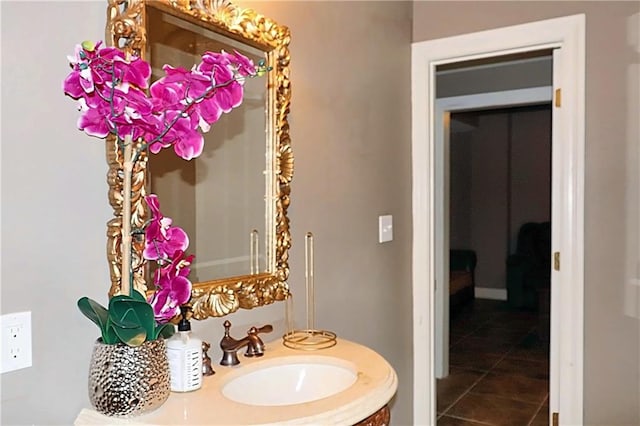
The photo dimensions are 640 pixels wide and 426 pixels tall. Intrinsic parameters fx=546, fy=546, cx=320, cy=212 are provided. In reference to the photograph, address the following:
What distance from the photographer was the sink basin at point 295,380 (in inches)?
57.2

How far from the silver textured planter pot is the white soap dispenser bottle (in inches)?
5.7

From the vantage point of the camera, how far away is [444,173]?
13.7 feet

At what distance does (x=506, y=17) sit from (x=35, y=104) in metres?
2.07

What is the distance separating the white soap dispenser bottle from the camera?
1217 mm

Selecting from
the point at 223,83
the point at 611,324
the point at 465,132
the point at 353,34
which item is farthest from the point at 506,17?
the point at 465,132

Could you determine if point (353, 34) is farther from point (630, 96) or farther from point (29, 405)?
point (29, 405)

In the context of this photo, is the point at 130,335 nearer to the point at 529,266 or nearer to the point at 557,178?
the point at 557,178

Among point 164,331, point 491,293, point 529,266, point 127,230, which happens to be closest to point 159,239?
point 127,230

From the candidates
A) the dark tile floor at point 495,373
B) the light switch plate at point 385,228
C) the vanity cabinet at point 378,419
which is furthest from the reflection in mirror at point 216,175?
the dark tile floor at point 495,373

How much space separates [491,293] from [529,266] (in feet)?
3.02

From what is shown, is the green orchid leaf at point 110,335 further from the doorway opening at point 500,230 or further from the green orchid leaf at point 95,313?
the doorway opening at point 500,230

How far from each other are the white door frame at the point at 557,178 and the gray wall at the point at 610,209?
36 mm

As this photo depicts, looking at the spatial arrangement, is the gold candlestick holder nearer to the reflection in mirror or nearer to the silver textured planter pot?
the reflection in mirror

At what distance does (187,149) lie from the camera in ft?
3.91
